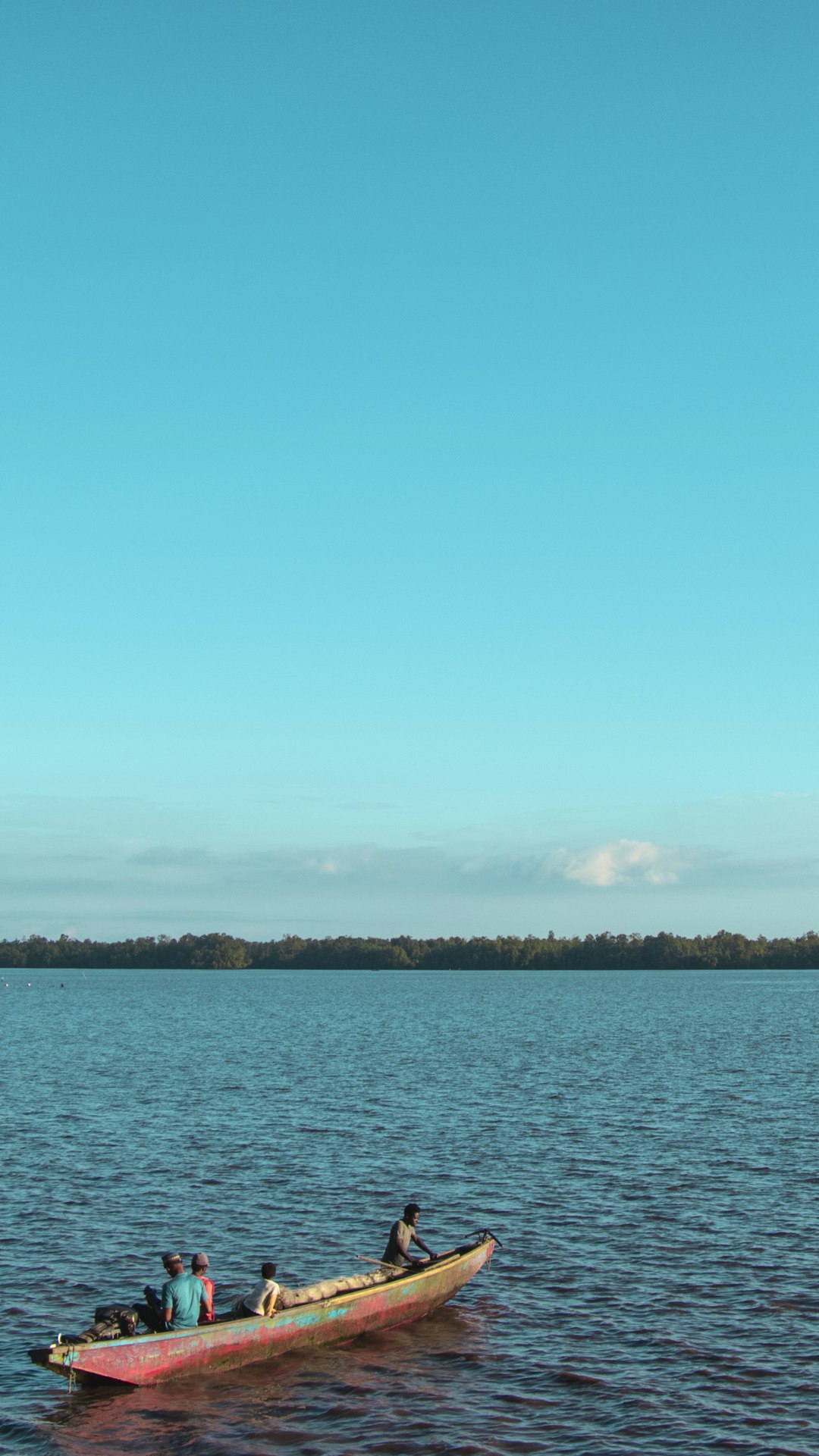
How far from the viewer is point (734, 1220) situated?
36781 mm

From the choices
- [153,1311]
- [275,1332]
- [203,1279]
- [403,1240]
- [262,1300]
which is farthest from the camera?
[403,1240]

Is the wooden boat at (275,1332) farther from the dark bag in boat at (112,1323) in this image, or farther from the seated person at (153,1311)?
the seated person at (153,1311)

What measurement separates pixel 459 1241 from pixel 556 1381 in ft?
30.4

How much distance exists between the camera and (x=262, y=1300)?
25.6 meters

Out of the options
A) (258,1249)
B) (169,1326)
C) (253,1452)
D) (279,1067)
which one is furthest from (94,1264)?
(279,1067)

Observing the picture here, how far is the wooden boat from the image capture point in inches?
943

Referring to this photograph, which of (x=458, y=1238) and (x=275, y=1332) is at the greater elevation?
(x=275, y=1332)

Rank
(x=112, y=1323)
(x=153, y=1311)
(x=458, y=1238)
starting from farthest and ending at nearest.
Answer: (x=458, y=1238)
(x=153, y=1311)
(x=112, y=1323)

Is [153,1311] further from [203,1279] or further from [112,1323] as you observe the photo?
[203,1279]

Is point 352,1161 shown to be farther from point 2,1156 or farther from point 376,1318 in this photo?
point 376,1318

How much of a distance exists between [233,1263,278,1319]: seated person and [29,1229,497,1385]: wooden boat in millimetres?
185

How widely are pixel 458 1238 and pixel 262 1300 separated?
32.5ft

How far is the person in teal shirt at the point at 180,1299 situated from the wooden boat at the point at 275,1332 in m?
0.34

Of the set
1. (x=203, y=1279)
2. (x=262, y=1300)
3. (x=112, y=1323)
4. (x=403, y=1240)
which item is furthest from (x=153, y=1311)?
(x=403, y=1240)
